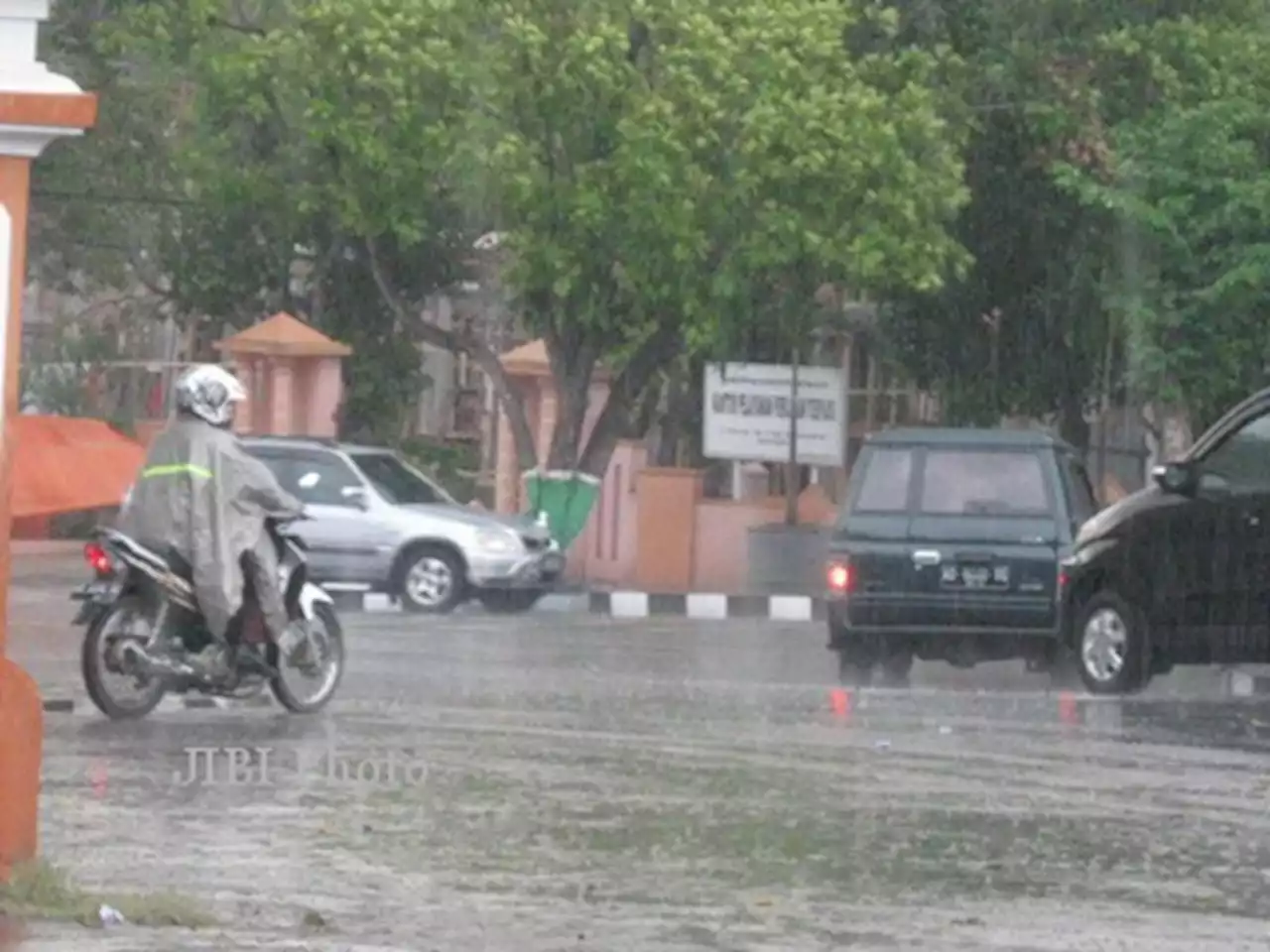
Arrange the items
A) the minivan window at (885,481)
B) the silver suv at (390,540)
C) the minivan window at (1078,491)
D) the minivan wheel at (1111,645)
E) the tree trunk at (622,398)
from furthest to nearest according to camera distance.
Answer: the tree trunk at (622,398) → the silver suv at (390,540) → the minivan window at (1078,491) → the minivan window at (885,481) → the minivan wheel at (1111,645)

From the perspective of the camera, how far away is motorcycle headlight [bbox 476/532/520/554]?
104 ft

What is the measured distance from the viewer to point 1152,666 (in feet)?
66.4

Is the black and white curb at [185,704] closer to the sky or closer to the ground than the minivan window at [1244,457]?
closer to the ground

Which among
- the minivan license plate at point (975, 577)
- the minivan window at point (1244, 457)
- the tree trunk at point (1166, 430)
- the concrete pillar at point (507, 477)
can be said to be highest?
the tree trunk at point (1166, 430)

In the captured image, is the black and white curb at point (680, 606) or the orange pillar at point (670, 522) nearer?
the black and white curb at point (680, 606)

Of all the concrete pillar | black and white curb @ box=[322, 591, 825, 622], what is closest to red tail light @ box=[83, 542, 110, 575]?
black and white curb @ box=[322, 591, 825, 622]

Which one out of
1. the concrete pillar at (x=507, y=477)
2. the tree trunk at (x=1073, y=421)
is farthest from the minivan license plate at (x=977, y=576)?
the concrete pillar at (x=507, y=477)

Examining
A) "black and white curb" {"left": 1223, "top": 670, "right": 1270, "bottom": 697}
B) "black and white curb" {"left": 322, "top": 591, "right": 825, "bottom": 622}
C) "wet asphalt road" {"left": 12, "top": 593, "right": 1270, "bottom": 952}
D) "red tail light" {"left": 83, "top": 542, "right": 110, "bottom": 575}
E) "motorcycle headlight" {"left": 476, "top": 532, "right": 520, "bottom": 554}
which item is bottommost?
"wet asphalt road" {"left": 12, "top": 593, "right": 1270, "bottom": 952}

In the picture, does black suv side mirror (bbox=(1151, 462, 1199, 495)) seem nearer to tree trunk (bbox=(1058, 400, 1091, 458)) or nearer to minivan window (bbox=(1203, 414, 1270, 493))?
minivan window (bbox=(1203, 414, 1270, 493))

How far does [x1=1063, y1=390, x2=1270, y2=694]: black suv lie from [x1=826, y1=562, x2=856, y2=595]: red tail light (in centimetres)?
191

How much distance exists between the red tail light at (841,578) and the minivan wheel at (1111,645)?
6.52 feet

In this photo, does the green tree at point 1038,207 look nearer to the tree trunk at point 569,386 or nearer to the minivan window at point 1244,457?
the tree trunk at point 569,386

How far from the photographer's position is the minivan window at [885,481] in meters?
22.7

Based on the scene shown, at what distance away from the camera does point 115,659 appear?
1625 cm
